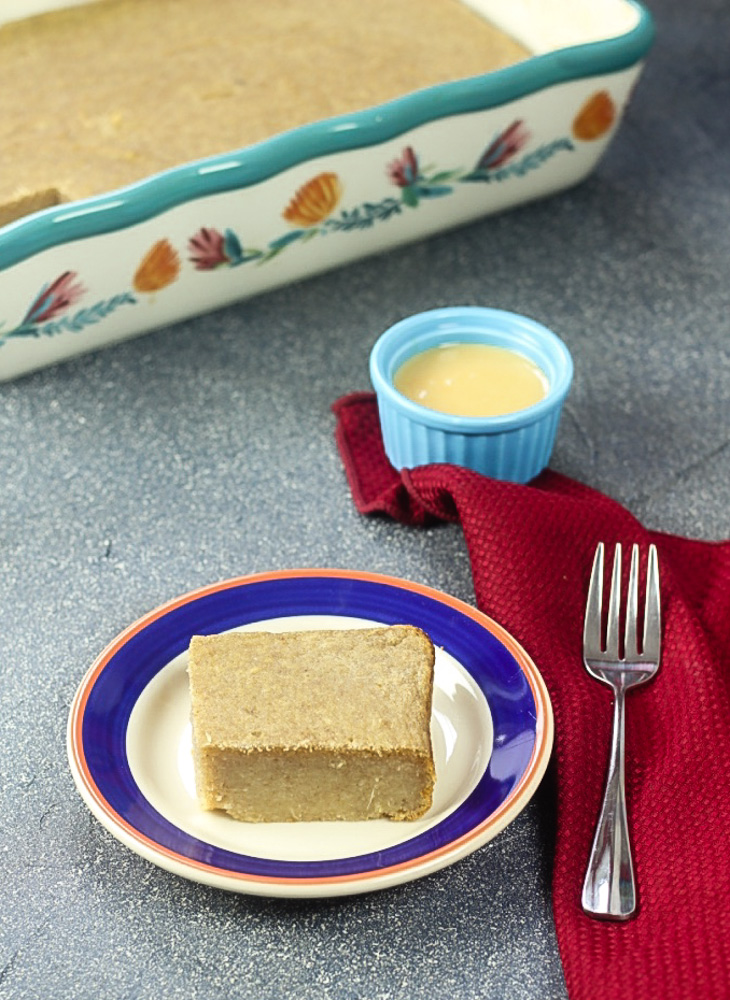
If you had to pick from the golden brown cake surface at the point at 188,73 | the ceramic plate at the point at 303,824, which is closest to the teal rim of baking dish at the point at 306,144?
the golden brown cake surface at the point at 188,73

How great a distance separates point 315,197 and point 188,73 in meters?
0.26

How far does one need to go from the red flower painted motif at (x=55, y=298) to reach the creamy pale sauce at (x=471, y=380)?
282 mm

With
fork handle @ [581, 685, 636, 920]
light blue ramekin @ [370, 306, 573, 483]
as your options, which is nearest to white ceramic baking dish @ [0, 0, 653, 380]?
light blue ramekin @ [370, 306, 573, 483]

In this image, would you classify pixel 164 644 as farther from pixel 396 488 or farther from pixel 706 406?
pixel 706 406

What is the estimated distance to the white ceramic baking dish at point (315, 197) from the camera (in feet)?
3.34

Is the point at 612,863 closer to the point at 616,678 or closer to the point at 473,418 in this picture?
the point at 616,678

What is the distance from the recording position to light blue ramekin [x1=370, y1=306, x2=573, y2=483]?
0.94 meters

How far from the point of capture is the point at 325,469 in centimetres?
104

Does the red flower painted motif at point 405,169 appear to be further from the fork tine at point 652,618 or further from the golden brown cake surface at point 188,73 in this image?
the fork tine at point 652,618

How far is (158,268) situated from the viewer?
1.08 m

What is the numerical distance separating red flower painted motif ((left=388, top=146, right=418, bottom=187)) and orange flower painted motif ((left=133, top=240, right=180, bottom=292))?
22 cm

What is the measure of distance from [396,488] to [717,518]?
0.26 metres

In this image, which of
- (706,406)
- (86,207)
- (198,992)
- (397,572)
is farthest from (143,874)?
(706,406)

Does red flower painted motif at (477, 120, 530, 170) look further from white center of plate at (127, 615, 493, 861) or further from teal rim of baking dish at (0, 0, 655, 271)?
white center of plate at (127, 615, 493, 861)
